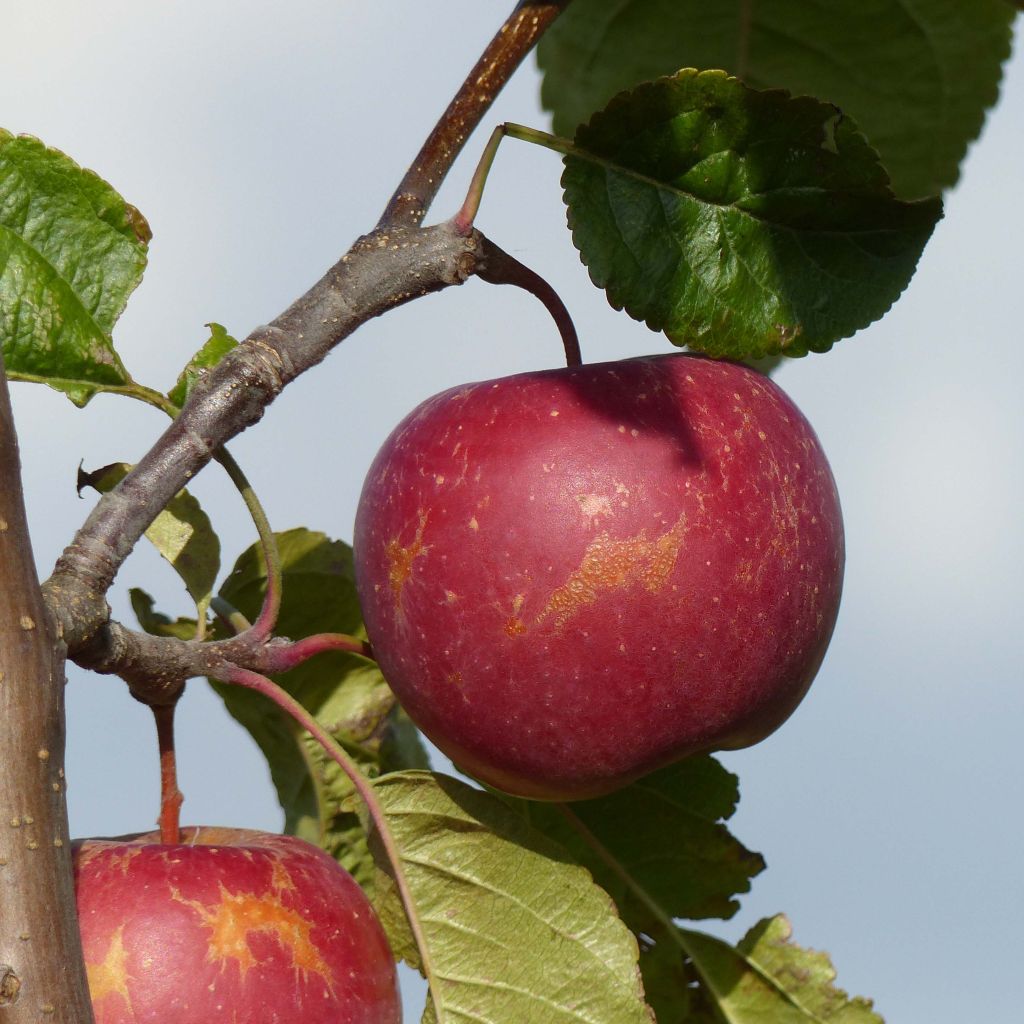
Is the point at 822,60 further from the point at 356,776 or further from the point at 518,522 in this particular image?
the point at 356,776

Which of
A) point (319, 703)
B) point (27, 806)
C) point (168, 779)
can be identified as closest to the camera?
point (27, 806)

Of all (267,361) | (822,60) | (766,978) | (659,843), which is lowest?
(766,978)

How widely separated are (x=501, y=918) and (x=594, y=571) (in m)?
0.32

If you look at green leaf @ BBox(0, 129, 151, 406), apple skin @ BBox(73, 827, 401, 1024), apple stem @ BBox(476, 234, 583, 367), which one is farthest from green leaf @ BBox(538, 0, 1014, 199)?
apple skin @ BBox(73, 827, 401, 1024)

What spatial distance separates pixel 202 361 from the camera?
114cm

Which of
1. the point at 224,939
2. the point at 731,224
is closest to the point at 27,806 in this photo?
the point at 224,939

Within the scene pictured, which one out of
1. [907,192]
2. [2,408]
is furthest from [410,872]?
[907,192]

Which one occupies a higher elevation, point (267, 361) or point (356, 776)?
point (267, 361)

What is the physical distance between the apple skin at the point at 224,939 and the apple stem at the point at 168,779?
0.11 feet

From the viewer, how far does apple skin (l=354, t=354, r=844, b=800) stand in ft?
2.92

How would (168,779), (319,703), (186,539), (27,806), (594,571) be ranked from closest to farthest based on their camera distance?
(27,806) < (594,571) < (168,779) < (186,539) < (319,703)

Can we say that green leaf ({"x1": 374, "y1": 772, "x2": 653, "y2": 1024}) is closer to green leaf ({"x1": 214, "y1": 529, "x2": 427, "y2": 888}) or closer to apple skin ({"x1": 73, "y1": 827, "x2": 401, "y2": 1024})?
apple skin ({"x1": 73, "y1": 827, "x2": 401, "y2": 1024})

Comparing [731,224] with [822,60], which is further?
[822,60]

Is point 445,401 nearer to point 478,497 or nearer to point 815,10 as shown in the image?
point 478,497
